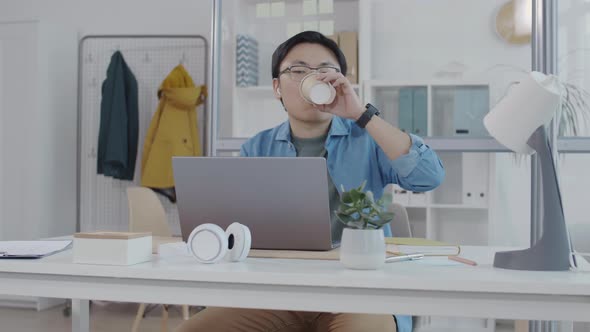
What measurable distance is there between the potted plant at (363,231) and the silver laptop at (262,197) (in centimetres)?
14

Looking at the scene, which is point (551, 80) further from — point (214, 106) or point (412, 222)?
point (412, 222)

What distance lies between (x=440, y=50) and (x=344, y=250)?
340cm

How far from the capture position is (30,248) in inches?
57.7

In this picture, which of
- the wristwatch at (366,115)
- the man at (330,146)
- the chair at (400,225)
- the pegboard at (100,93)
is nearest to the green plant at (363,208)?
the man at (330,146)

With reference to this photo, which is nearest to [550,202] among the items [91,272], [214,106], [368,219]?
[368,219]

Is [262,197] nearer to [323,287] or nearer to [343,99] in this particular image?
[323,287]

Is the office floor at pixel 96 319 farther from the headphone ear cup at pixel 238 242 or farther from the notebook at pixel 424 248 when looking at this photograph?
the headphone ear cup at pixel 238 242

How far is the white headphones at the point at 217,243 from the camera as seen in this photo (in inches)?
52.1

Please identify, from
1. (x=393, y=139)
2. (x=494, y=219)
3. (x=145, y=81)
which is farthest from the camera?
(x=145, y=81)

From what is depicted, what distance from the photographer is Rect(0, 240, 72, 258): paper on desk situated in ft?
4.47

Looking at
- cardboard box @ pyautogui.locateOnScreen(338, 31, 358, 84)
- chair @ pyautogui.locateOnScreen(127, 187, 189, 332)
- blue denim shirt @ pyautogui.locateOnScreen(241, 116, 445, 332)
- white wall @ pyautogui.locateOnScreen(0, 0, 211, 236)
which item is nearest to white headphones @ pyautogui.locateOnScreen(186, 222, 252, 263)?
blue denim shirt @ pyautogui.locateOnScreen(241, 116, 445, 332)

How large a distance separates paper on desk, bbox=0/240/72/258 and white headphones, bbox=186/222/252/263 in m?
0.33

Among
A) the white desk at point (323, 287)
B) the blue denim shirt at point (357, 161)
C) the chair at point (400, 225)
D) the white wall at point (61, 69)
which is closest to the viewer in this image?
the white desk at point (323, 287)

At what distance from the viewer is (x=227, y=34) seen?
4480 millimetres
